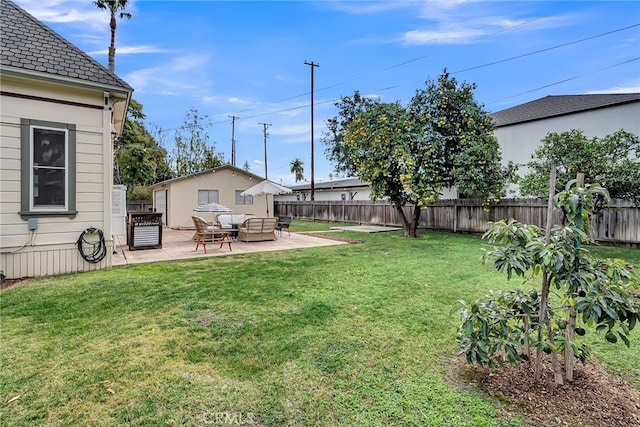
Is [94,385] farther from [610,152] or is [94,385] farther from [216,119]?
[216,119]

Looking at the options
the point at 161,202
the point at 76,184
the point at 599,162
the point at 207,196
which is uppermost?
the point at 599,162

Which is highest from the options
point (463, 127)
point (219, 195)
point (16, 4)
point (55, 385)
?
point (16, 4)

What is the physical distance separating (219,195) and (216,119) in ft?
52.8

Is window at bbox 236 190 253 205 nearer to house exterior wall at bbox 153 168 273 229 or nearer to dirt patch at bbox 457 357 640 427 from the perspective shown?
house exterior wall at bbox 153 168 273 229

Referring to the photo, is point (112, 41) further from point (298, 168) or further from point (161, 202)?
point (298, 168)

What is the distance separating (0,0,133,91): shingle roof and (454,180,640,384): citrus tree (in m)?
7.03

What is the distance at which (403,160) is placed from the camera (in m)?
10.5

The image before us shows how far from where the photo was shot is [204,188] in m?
16.6

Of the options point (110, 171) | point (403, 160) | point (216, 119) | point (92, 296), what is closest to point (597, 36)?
point (403, 160)

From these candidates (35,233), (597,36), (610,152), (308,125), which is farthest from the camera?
(308,125)

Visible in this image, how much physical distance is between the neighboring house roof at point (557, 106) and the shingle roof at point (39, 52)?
56.4 feet

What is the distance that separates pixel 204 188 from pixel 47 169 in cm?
1104

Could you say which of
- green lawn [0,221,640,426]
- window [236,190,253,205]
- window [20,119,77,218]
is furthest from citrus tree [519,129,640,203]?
window [236,190,253,205]

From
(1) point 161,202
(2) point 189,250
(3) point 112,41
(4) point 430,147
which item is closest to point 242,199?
(1) point 161,202
